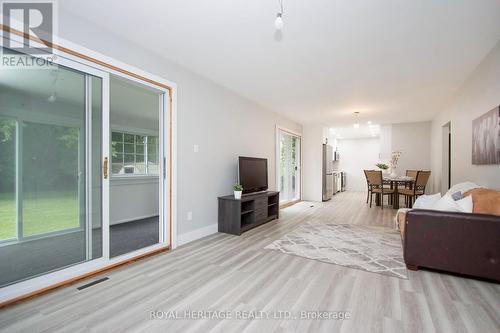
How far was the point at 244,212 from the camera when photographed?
4156 millimetres

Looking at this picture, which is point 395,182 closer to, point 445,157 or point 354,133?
point 445,157

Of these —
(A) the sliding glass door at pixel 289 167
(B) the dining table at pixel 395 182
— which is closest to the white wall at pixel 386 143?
(B) the dining table at pixel 395 182

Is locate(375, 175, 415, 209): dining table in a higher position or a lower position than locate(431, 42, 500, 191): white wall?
lower

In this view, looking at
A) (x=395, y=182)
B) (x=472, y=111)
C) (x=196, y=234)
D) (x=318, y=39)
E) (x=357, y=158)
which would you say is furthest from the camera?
(x=357, y=158)

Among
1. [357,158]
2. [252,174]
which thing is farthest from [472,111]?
[357,158]

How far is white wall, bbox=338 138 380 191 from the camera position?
10625 millimetres

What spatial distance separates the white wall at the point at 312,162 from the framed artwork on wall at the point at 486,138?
14.6ft

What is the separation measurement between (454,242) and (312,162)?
5571 millimetres

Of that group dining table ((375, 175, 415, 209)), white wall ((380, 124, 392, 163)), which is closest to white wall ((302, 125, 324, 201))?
dining table ((375, 175, 415, 209))

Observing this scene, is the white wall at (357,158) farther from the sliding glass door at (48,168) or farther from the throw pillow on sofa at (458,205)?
the sliding glass door at (48,168)

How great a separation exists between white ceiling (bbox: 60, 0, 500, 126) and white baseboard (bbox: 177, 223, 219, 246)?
2.40m

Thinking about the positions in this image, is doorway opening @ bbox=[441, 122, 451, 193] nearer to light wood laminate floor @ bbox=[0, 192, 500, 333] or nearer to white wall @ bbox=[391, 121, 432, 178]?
white wall @ bbox=[391, 121, 432, 178]

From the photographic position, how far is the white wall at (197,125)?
2.52 meters

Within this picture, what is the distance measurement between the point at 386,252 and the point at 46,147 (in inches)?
158
